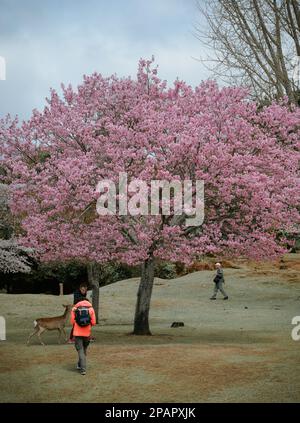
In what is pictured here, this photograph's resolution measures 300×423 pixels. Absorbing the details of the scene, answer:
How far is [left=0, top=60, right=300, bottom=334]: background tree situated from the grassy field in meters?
2.99

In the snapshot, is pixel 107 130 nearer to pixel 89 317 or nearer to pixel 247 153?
pixel 247 153

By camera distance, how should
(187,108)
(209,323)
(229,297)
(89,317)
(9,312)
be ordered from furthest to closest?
(229,297)
(9,312)
(209,323)
(187,108)
(89,317)

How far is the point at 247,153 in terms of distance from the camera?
69.0 feet

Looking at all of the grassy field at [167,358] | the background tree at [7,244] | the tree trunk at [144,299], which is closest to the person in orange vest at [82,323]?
the grassy field at [167,358]

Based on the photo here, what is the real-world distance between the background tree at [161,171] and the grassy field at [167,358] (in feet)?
9.79

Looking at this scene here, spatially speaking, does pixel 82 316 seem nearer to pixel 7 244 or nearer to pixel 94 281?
pixel 94 281

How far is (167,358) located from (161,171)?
20.0 ft

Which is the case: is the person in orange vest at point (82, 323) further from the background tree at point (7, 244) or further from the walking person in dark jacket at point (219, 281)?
the walking person in dark jacket at point (219, 281)

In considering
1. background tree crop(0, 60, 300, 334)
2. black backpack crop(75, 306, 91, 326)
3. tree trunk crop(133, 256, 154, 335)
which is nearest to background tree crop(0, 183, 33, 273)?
background tree crop(0, 60, 300, 334)

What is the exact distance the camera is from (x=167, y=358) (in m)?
16.3

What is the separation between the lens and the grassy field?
12383 mm

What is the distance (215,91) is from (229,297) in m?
18.8

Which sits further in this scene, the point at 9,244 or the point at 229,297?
the point at 229,297
